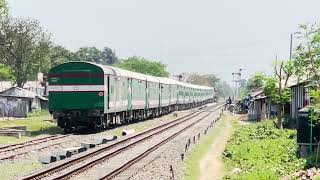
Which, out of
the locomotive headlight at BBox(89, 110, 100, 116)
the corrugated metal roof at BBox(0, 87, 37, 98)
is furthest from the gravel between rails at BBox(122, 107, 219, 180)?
the corrugated metal roof at BBox(0, 87, 37, 98)

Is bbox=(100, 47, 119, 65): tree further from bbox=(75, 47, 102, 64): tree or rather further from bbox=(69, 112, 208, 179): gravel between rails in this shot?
bbox=(69, 112, 208, 179): gravel between rails

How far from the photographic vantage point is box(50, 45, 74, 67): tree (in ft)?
379

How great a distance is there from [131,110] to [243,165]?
23388 millimetres

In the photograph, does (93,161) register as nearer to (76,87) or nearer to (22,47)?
(76,87)

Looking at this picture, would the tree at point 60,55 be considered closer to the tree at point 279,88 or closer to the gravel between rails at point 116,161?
the tree at point 279,88

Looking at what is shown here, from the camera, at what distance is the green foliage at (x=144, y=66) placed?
154 meters

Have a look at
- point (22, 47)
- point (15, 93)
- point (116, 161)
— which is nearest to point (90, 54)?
point (22, 47)

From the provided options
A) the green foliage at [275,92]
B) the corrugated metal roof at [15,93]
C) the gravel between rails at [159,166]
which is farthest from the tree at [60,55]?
the gravel between rails at [159,166]

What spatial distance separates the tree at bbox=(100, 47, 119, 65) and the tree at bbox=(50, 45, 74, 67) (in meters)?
51.5

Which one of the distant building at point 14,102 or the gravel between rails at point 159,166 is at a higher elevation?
the distant building at point 14,102

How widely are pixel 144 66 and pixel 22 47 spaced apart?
234ft

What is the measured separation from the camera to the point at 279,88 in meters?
41.1

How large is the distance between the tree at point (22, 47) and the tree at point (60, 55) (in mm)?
26492

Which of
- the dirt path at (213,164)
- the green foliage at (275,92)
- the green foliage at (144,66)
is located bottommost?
the dirt path at (213,164)
